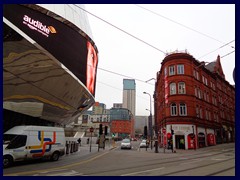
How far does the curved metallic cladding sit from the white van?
15.9 ft

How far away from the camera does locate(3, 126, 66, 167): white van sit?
1266cm

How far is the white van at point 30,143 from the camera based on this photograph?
12664 mm

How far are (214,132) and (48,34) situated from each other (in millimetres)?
36394

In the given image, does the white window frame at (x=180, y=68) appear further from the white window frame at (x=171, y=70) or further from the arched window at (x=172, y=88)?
the arched window at (x=172, y=88)

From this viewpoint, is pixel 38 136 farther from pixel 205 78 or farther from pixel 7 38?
pixel 205 78

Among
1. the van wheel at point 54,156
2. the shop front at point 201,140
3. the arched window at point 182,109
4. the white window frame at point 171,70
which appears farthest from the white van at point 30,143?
the shop front at point 201,140

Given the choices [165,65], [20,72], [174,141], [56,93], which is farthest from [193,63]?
[20,72]

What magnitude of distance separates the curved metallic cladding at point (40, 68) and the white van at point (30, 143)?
4849 mm

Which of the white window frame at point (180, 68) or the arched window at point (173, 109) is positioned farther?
the white window frame at point (180, 68)

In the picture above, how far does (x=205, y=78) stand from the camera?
41031 mm

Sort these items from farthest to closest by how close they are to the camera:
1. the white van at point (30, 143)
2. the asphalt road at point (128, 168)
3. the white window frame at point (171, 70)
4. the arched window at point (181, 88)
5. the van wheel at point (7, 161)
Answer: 1. the white window frame at point (171, 70)
2. the arched window at point (181, 88)
3. the white van at point (30, 143)
4. the van wheel at point (7, 161)
5. the asphalt road at point (128, 168)

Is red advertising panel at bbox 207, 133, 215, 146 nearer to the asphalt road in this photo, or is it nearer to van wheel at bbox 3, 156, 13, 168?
the asphalt road

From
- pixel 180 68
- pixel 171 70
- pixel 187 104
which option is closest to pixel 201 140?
pixel 187 104

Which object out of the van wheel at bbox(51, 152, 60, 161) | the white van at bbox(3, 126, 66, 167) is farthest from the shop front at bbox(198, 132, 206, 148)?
the van wheel at bbox(51, 152, 60, 161)
